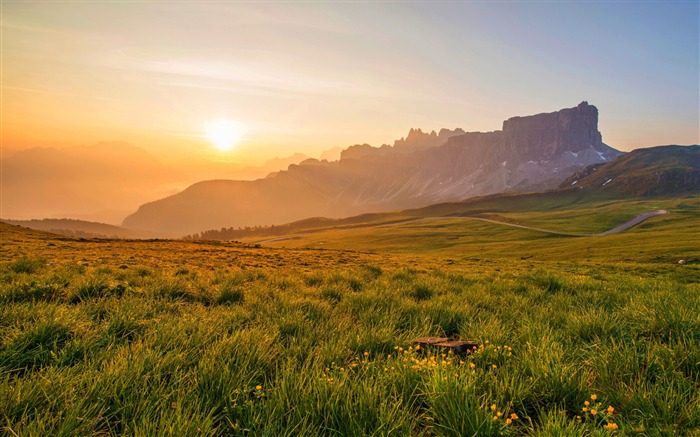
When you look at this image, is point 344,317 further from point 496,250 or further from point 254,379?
point 496,250

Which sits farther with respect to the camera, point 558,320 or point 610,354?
point 558,320

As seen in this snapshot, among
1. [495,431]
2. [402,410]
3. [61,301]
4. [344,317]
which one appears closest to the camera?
[495,431]

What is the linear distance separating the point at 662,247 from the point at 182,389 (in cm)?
9515

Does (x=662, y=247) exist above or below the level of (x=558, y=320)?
below

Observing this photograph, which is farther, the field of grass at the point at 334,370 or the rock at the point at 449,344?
the rock at the point at 449,344

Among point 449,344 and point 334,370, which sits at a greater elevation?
point 334,370

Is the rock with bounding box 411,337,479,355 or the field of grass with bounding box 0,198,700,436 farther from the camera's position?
the rock with bounding box 411,337,479,355

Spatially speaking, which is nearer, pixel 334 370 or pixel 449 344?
pixel 334 370

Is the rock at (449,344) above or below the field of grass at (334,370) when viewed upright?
below

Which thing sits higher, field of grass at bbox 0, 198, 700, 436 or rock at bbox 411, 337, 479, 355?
field of grass at bbox 0, 198, 700, 436

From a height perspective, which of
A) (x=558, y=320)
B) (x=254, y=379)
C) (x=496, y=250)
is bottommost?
(x=496, y=250)

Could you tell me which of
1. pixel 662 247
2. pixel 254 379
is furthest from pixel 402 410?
pixel 662 247

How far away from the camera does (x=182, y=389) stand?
3.51 meters

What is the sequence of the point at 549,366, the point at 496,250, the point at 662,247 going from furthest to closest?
the point at 496,250
the point at 662,247
the point at 549,366
